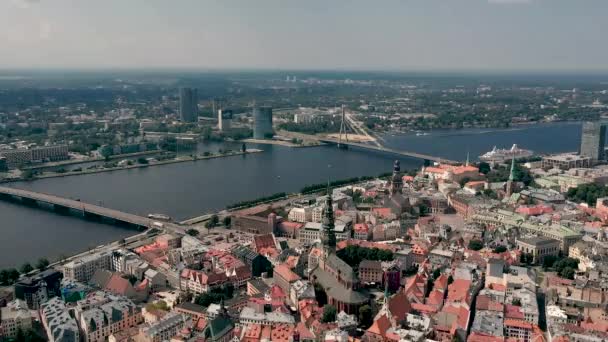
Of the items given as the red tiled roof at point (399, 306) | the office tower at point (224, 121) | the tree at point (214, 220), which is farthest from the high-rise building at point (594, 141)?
the office tower at point (224, 121)

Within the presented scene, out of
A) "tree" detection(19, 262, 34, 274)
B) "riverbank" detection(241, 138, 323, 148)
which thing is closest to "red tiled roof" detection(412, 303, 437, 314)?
"tree" detection(19, 262, 34, 274)

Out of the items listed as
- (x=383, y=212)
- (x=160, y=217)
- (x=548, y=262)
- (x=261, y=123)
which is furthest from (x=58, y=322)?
(x=261, y=123)

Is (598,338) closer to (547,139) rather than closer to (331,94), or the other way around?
(547,139)

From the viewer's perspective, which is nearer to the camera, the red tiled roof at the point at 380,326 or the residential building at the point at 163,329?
the red tiled roof at the point at 380,326

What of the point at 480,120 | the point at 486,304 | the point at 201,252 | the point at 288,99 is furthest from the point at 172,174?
the point at 288,99

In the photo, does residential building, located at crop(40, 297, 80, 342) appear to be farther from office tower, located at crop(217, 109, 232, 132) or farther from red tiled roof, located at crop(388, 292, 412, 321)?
office tower, located at crop(217, 109, 232, 132)

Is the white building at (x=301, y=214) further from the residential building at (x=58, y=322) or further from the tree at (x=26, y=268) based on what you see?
the residential building at (x=58, y=322)

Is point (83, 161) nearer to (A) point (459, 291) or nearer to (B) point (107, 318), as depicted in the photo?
(B) point (107, 318)
